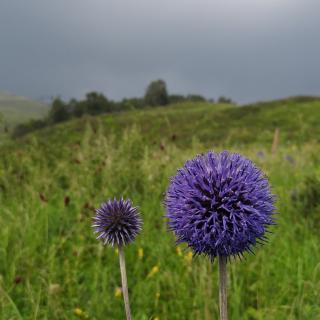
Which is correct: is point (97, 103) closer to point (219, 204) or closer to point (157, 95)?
point (157, 95)

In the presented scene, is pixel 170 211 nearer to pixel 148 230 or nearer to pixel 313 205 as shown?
pixel 148 230

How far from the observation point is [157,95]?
7794 centimetres

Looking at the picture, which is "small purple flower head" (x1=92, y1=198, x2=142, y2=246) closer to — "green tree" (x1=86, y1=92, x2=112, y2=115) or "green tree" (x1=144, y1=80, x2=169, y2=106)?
"green tree" (x1=86, y1=92, x2=112, y2=115)

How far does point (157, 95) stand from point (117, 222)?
76879 millimetres

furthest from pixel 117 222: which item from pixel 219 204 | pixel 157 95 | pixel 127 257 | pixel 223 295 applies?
pixel 157 95

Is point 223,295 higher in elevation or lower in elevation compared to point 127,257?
higher

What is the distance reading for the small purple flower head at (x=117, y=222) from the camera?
2002mm

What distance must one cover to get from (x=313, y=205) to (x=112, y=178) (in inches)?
91.8

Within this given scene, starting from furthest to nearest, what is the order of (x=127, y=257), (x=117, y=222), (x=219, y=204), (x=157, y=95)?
(x=157, y=95)
(x=127, y=257)
(x=117, y=222)
(x=219, y=204)

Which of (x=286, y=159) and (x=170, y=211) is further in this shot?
(x=286, y=159)

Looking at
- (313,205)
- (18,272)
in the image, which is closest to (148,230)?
(18,272)

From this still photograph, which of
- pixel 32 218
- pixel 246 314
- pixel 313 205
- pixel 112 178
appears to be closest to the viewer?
pixel 246 314

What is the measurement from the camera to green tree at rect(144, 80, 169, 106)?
7794cm

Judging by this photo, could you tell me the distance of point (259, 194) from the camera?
5.63ft
